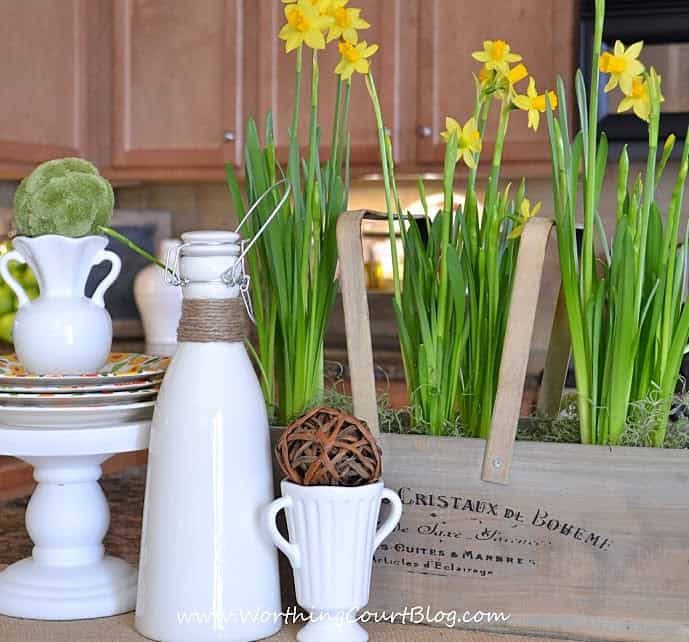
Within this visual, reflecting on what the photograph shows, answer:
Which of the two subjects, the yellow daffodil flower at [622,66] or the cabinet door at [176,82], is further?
the cabinet door at [176,82]

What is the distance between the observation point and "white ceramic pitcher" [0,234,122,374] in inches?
36.5

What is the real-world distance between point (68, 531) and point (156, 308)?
2338 millimetres

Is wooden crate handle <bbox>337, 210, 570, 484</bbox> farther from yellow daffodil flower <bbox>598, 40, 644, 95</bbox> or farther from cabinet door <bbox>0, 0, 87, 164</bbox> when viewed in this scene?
cabinet door <bbox>0, 0, 87, 164</bbox>

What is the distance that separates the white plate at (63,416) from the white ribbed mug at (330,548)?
19 cm

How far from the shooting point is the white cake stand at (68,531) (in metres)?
0.84

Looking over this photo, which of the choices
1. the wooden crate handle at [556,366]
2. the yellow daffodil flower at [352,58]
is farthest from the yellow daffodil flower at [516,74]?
the wooden crate handle at [556,366]

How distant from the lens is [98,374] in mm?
900

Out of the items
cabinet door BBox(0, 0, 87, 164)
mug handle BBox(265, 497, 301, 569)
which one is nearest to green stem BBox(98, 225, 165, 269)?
mug handle BBox(265, 497, 301, 569)

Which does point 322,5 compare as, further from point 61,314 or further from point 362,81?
point 362,81

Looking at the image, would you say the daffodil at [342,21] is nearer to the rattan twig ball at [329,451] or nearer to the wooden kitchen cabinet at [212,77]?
the rattan twig ball at [329,451]

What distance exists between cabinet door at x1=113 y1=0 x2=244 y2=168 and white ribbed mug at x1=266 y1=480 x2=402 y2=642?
8.18ft

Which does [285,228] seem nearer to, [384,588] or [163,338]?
[384,588]

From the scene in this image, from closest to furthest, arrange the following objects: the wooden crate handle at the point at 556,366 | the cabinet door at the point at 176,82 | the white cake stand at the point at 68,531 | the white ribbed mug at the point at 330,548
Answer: the white ribbed mug at the point at 330,548 < the white cake stand at the point at 68,531 < the wooden crate handle at the point at 556,366 < the cabinet door at the point at 176,82

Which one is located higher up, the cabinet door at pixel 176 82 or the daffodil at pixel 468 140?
the cabinet door at pixel 176 82
